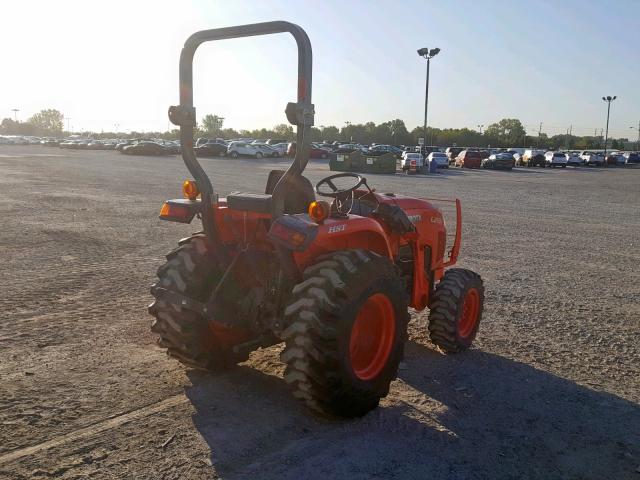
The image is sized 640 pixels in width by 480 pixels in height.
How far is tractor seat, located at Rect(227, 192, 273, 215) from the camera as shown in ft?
13.5

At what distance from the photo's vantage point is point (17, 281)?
7562 millimetres

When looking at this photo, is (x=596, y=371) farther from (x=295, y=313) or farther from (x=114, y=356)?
(x=114, y=356)

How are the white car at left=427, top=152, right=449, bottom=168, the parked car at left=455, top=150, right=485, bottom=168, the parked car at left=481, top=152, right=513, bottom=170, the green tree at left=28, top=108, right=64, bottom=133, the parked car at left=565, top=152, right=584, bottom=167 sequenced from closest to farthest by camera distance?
the white car at left=427, top=152, right=449, bottom=168 → the parked car at left=481, top=152, right=513, bottom=170 → the parked car at left=455, top=150, right=485, bottom=168 → the parked car at left=565, top=152, right=584, bottom=167 → the green tree at left=28, top=108, right=64, bottom=133

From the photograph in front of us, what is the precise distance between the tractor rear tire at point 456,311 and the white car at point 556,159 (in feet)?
183

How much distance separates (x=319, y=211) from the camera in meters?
3.84

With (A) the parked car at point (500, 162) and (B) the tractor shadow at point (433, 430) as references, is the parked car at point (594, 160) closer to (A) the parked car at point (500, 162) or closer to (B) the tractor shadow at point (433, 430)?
(A) the parked car at point (500, 162)

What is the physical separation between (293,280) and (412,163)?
35.5 m

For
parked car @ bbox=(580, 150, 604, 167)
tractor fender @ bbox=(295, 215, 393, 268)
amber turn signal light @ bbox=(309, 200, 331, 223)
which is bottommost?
tractor fender @ bbox=(295, 215, 393, 268)

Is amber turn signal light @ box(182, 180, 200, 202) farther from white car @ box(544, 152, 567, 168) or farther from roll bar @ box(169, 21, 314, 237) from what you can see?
white car @ box(544, 152, 567, 168)

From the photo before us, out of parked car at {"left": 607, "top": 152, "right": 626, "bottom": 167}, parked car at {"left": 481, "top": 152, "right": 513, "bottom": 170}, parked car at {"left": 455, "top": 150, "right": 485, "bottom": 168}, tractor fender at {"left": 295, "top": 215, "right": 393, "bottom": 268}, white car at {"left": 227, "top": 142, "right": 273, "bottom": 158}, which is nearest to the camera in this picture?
tractor fender at {"left": 295, "top": 215, "right": 393, "bottom": 268}

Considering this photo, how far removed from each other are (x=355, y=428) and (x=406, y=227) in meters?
1.73

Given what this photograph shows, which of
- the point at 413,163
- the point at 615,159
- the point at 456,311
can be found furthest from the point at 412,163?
the point at 615,159

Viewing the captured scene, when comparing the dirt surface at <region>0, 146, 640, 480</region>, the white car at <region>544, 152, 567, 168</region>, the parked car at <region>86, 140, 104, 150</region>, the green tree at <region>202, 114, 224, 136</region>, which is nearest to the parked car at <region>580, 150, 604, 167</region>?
the white car at <region>544, 152, 567, 168</region>

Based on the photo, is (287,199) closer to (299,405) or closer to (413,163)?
(299,405)
